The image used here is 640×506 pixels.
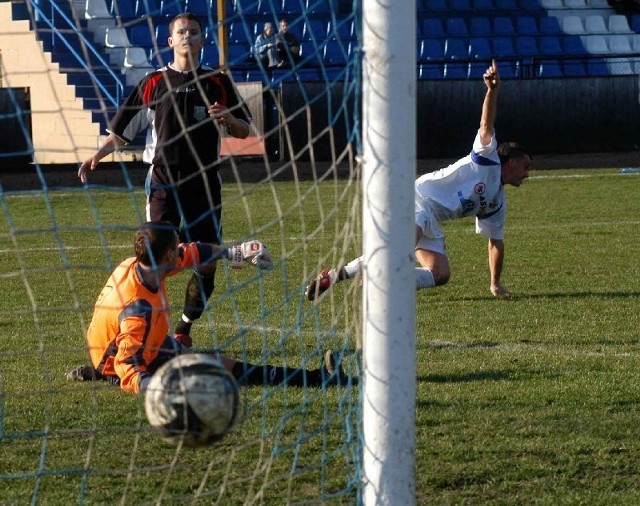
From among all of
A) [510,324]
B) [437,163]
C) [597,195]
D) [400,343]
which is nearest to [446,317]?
[510,324]

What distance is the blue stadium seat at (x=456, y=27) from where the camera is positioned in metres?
24.7

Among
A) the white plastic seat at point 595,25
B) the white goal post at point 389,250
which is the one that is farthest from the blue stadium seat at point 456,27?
the white goal post at point 389,250

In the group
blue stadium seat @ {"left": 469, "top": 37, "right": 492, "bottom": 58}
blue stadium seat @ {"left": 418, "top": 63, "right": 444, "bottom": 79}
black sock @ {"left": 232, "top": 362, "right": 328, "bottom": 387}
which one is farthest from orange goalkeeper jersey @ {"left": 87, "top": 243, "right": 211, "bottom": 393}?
blue stadium seat @ {"left": 469, "top": 37, "right": 492, "bottom": 58}

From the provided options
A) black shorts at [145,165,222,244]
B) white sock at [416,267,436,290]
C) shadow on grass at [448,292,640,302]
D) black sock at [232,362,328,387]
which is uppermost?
black shorts at [145,165,222,244]

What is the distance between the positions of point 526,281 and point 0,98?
12525 mm

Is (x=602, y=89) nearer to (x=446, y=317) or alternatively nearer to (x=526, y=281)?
(x=526, y=281)

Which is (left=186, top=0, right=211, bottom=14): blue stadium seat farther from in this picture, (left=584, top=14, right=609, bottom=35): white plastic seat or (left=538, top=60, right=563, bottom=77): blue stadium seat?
(left=584, top=14, right=609, bottom=35): white plastic seat

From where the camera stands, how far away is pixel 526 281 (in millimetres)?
9078

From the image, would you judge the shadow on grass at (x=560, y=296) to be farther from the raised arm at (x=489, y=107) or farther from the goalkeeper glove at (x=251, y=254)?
the goalkeeper glove at (x=251, y=254)

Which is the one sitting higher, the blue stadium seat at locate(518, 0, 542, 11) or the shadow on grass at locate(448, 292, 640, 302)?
the blue stadium seat at locate(518, 0, 542, 11)

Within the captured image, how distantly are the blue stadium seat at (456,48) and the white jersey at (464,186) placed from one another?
1640 cm

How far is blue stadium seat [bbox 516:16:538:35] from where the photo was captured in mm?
25406

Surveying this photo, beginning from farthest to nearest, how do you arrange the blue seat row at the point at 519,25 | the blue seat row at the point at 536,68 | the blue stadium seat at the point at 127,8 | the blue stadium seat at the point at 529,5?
1. the blue stadium seat at the point at 529,5
2. the blue seat row at the point at 519,25
3. the blue stadium seat at the point at 127,8
4. the blue seat row at the point at 536,68

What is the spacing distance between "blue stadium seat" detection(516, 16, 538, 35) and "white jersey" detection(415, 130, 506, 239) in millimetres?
17822
